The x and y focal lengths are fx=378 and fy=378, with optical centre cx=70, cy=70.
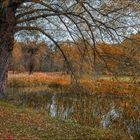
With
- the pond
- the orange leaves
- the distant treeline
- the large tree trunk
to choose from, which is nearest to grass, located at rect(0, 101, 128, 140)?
the orange leaves

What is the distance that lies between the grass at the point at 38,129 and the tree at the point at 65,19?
324 cm

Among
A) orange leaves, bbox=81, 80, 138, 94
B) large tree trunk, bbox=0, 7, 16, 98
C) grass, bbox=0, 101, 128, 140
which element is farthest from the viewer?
large tree trunk, bbox=0, 7, 16, 98

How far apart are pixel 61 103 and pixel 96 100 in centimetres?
335

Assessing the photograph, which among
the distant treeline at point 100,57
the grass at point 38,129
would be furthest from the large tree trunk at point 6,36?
the grass at point 38,129

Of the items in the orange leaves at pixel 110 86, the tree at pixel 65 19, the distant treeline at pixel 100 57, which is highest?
the tree at pixel 65 19

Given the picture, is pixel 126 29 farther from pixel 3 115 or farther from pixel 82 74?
pixel 3 115

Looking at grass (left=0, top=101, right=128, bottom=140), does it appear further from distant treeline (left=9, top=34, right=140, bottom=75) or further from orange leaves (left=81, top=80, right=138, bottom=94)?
distant treeline (left=9, top=34, right=140, bottom=75)

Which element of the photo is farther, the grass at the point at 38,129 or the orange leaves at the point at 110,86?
the orange leaves at the point at 110,86

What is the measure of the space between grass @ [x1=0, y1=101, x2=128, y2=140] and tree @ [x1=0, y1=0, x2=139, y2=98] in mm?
3239

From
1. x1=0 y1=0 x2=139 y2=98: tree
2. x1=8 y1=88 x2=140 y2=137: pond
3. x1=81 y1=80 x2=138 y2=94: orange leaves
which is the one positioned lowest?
x1=8 y1=88 x2=140 y2=137: pond

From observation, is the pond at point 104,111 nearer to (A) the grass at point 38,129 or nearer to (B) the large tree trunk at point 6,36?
(A) the grass at point 38,129

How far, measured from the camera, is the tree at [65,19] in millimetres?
13886

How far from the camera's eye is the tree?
13886mm

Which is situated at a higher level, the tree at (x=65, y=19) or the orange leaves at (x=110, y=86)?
the tree at (x=65, y=19)
